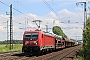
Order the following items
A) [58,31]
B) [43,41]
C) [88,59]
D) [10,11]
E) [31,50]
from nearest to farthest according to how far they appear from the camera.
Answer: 1. [88,59]
2. [31,50]
3. [43,41]
4. [10,11]
5. [58,31]

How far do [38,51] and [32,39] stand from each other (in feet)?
5.61

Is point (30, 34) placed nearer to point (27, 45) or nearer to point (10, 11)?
point (27, 45)

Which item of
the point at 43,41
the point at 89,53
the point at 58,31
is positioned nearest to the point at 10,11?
the point at 43,41

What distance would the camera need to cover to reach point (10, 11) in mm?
57688

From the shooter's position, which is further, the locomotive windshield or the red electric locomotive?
the locomotive windshield

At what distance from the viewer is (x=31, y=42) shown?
34.2 m

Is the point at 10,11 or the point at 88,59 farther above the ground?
the point at 10,11

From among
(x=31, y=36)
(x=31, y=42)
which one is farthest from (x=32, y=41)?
(x=31, y=36)

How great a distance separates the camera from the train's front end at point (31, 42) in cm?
3406

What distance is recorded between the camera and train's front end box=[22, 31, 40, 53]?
34062 millimetres

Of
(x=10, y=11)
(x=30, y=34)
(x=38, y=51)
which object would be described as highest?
(x=10, y=11)

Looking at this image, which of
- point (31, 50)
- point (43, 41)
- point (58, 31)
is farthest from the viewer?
point (58, 31)

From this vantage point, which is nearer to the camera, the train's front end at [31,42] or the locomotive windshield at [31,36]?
the train's front end at [31,42]

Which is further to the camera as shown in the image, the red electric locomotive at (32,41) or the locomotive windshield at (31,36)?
the locomotive windshield at (31,36)
